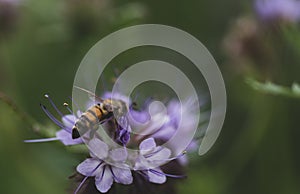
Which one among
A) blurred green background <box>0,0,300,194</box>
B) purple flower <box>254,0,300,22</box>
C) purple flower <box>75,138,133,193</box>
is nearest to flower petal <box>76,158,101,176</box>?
purple flower <box>75,138,133,193</box>

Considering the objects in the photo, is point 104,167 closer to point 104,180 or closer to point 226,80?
point 104,180

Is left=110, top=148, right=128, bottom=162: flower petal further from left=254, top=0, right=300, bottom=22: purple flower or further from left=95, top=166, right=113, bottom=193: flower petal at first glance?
left=254, top=0, right=300, bottom=22: purple flower

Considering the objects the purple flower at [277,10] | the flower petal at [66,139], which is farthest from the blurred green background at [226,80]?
the flower petal at [66,139]

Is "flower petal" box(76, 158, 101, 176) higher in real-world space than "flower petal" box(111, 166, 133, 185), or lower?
lower

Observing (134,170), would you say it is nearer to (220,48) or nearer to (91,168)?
(91,168)

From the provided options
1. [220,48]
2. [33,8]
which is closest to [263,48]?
[220,48]

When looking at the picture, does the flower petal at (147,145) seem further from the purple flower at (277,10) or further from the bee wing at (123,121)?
the purple flower at (277,10)
